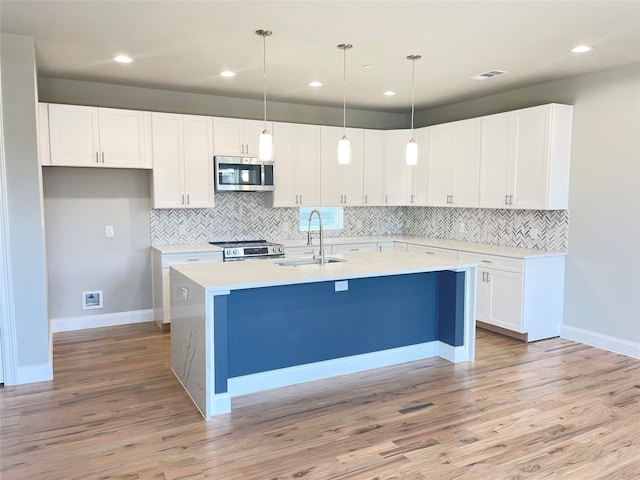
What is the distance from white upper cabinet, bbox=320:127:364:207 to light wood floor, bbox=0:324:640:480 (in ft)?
8.73

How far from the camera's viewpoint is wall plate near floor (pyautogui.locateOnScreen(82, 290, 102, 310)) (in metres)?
5.12

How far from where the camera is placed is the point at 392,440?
111 inches

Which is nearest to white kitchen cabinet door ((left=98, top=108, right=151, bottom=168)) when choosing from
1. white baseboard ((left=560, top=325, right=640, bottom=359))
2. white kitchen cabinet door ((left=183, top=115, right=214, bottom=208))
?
white kitchen cabinet door ((left=183, top=115, right=214, bottom=208))

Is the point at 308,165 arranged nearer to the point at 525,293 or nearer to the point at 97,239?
the point at 97,239

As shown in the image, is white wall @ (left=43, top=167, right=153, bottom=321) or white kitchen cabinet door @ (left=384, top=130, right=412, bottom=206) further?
white kitchen cabinet door @ (left=384, top=130, right=412, bottom=206)

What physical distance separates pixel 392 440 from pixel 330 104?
4.47 m

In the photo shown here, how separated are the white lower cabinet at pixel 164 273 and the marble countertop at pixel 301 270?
4.18 feet

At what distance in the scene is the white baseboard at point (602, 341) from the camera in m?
4.32

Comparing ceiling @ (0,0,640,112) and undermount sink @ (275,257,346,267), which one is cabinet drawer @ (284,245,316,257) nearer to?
undermount sink @ (275,257,346,267)

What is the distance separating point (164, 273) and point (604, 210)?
14.3 ft

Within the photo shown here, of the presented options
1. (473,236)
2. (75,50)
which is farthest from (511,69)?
(75,50)

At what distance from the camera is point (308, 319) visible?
3.63 meters

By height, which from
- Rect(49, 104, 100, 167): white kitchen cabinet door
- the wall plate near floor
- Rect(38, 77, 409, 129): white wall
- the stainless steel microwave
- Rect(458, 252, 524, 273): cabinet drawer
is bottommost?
the wall plate near floor

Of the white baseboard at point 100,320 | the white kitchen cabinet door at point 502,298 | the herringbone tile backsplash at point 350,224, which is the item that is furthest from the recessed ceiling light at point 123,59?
the white kitchen cabinet door at point 502,298
